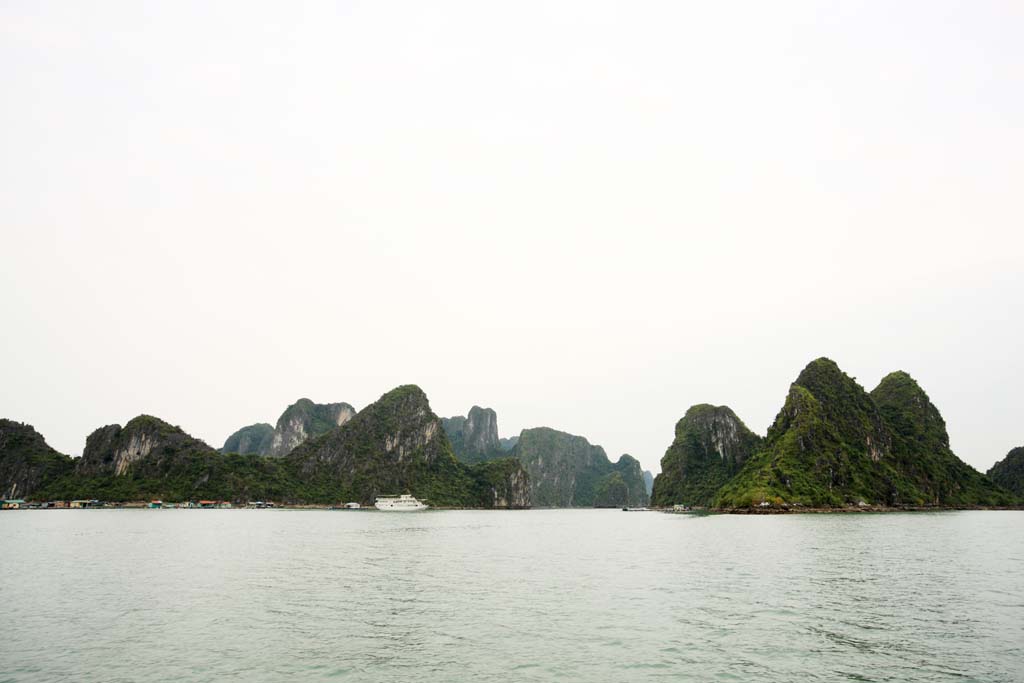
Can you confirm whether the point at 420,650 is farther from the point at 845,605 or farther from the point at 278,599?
the point at 845,605

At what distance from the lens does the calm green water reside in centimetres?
2359

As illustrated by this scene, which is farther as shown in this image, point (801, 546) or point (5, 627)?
point (801, 546)

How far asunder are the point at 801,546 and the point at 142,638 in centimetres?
7041

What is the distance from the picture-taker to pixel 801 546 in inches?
2923

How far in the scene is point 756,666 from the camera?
23859 mm

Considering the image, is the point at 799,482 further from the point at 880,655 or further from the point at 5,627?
the point at 5,627

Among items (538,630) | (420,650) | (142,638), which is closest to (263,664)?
(420,650)

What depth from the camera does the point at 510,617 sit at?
109 feet

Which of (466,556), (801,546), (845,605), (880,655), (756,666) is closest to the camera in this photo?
(756,666)

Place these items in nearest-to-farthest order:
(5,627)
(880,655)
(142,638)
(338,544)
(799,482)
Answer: (880,655) → (142,638) → (5,627) → (338,544) → (799,482)

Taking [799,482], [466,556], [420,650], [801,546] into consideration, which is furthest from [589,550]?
[799,482]

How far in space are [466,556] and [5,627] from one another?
140 feet

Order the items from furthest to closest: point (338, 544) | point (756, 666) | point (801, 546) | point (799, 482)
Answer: point (799, 482) → point (338, 544) → point (801, 546) → point (756, 666)

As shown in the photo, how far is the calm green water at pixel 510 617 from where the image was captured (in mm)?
23594
